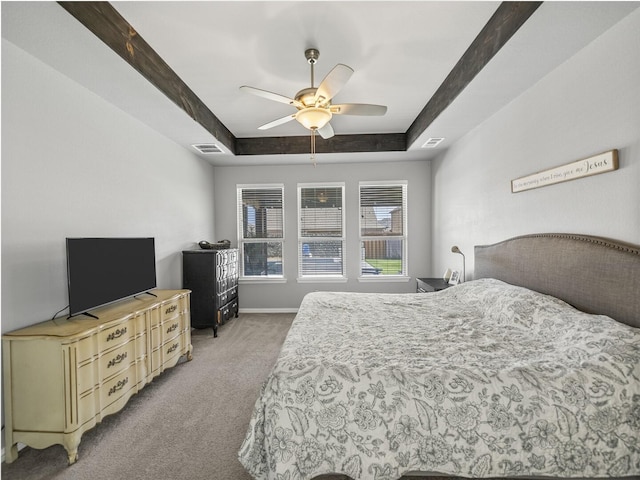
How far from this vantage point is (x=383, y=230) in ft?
16.8

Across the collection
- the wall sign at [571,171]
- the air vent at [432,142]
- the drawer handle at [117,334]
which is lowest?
the drawer handle at [117,334]

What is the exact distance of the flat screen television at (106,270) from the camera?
6.91 feet

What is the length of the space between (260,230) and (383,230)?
84.4 inches

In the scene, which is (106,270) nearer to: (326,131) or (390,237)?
(326,131)

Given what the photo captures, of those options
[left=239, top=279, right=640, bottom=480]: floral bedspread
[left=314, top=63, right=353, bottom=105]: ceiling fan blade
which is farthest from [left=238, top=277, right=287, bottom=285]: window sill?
[left=239, top=279, right=640, bottom=480]: floral bedspread

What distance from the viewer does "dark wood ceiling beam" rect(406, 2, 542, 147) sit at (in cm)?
175

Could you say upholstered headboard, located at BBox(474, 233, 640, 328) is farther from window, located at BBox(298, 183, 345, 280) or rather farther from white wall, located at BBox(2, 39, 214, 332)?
white wall, located at BBox(2, 39, 214, 332)

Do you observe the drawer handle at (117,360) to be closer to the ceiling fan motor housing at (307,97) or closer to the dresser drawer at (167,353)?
the dresser drawer at (167,353)

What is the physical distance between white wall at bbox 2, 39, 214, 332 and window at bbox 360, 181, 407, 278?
3180 mm

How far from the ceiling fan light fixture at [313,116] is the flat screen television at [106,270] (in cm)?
189

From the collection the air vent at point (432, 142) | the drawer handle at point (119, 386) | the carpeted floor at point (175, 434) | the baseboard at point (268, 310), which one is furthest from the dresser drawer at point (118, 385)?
the air vent at point (432, 142)

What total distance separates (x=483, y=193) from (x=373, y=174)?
2005mm

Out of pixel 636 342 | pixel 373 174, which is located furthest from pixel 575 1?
pixel 373 174

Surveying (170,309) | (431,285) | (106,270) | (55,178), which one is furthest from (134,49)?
(431,285)
